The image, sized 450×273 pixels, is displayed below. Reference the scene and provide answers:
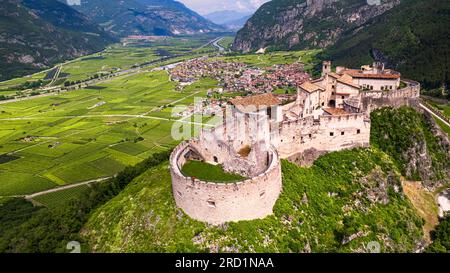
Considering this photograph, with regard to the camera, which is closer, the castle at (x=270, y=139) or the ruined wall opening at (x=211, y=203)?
the ruined wall opening at (x=211, y=203)

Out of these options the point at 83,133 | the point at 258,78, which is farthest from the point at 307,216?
the point at 258,78

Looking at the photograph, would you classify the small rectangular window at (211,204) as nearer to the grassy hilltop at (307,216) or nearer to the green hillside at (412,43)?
the grassy hilltop at (307,216)

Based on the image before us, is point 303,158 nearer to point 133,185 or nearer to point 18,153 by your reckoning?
point 133,185

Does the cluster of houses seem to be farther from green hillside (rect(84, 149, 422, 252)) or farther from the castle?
green hillside (rect(84, 149, 422, 252))

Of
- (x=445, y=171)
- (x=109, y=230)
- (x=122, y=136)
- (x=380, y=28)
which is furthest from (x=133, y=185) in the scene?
(x=380, y=28)

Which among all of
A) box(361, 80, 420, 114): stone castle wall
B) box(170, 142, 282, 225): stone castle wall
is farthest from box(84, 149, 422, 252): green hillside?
box(361, 80, 420, 114): stone castle wall

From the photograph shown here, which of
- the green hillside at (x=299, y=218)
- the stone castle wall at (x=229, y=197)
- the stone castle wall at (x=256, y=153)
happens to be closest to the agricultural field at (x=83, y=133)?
the green hillside at (x=299, y=218)

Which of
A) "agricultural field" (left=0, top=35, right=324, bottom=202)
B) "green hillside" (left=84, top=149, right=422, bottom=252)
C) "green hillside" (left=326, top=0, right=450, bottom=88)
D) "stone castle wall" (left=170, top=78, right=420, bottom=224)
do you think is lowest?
"agricultural field" (left=0, top=35, right=324, bottom=202)

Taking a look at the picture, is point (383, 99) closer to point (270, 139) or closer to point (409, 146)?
point (409, 146)
